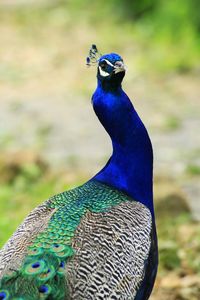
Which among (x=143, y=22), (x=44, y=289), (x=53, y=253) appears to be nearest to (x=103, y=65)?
(x=53, y=253)

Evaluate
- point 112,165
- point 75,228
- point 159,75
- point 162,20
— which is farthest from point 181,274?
point 162,20

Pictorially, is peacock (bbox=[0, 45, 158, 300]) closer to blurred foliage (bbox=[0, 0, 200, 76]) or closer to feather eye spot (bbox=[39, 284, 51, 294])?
feather eye spot (bbox=[39, 284, 51, 294])

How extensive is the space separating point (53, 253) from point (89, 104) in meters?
5.94

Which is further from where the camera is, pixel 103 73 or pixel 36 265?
pixel 103 73

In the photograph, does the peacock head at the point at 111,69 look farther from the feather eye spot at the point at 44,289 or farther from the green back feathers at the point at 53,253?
the feather eye spot at the point at 44,289

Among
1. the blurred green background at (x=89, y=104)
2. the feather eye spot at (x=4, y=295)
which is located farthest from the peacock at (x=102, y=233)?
the blurred green background at (x=89, y=104)

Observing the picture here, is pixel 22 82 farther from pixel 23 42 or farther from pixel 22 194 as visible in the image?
pixel 22 194

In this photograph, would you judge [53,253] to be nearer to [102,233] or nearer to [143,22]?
[102,233]

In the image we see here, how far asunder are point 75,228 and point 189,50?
23.8ft

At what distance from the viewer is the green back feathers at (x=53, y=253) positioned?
3.17m

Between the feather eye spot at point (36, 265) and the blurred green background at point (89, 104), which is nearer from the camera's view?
the feather eye spot at point (36, 265)

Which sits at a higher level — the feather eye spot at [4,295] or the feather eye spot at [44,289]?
the feather eye spot at [44,289]

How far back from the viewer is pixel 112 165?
157 inches

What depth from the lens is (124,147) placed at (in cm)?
403
